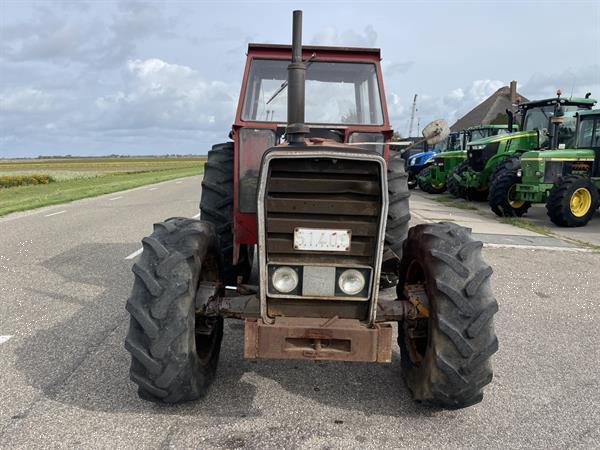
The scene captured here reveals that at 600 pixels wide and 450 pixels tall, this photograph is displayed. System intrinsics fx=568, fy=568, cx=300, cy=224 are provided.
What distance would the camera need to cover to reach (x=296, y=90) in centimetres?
369

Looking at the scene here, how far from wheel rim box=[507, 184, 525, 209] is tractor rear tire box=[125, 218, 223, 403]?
12.7 m

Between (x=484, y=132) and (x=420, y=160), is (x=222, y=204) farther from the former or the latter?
(x=420, y=160)

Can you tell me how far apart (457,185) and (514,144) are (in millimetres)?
2772

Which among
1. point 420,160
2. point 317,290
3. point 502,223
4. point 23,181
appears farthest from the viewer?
point 23,181

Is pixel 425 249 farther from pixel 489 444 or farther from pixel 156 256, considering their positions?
pixel 156 256

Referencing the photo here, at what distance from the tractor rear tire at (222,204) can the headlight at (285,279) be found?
181 centimetres

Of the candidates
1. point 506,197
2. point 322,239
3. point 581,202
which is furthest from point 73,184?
point 322,239

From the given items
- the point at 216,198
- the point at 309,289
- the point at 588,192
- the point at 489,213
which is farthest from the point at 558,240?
the point at 309,289

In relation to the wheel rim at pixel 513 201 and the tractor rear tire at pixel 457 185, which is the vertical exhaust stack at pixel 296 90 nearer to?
the wheel rim at pixel 513 201

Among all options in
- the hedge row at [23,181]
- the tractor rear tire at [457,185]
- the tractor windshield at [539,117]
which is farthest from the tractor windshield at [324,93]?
the hedge row at [23,181]

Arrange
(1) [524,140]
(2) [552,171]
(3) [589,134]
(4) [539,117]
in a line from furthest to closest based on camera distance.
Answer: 1. (1) [524,140]
2. (4) [539,117]
3. (3) [589,134]
4. (2) [552,171]

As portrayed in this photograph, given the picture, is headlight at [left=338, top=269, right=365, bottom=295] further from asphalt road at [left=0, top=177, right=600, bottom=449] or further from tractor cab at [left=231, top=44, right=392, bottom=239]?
tractor cab at [left=231, top=44, right=392, bottom=239]

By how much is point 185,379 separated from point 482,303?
176 cm

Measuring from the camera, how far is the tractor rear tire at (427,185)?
944 inches
